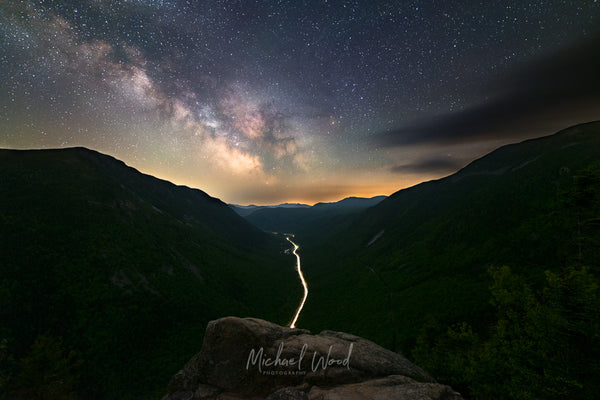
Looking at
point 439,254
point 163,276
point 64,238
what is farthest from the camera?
point 439,254

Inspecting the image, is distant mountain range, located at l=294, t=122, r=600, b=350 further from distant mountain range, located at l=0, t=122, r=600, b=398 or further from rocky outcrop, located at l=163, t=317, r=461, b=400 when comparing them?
rocky outcrop, located at l=163, t=317, r=461, b=400

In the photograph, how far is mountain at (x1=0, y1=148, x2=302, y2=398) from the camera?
27.8m

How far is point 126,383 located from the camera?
95.0ft

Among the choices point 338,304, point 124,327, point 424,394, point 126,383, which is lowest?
point 338,304

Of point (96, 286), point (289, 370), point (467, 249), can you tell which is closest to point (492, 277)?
point (467, 249)

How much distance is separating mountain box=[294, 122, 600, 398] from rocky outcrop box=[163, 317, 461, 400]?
28.0ft

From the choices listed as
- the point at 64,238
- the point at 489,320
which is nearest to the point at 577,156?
the point at 489,320

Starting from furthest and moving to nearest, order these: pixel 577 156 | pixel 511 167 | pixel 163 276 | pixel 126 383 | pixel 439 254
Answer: pixel 511 167 → pixel 577 156 → pixel 439 254 → pixel 163 276 → pixel 126 383

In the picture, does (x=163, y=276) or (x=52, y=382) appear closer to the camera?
(x=52, y=382)

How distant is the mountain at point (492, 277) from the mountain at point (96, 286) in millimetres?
28651

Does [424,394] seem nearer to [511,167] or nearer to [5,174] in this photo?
[5,174]

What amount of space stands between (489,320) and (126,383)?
56764 mm

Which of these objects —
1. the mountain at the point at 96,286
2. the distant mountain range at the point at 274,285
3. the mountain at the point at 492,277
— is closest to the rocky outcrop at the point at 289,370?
the mountain at the point at 492,277

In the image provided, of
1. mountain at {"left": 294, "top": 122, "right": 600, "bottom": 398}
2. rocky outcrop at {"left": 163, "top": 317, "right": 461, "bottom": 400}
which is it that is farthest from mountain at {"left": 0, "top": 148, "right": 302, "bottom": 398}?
mountain at {"left": 294, "top": 122, "right": 600, "bottom": 398}
